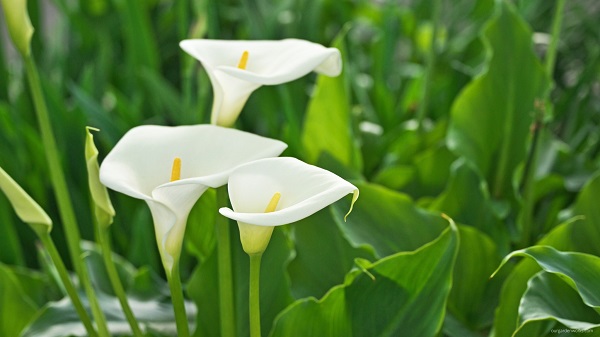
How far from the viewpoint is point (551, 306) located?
1.34 ft

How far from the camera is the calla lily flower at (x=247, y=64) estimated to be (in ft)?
1.17

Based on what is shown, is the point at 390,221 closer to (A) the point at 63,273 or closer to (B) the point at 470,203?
(B) the point at 470,203

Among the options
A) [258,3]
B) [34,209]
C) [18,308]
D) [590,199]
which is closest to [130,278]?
[18,308]

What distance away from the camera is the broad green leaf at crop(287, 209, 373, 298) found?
0.49 m

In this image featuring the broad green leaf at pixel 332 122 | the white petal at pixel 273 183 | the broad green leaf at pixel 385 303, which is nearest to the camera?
the white petal at pixel 273 183

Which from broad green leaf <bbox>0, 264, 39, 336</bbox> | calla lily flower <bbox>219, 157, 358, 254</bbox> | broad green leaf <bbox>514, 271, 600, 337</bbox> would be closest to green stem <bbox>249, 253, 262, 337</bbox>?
calla lily flower <bbox>219, 157, 358, 254</bbox>

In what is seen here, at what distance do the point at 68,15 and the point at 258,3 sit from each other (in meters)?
0.24

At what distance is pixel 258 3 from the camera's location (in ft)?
3.03

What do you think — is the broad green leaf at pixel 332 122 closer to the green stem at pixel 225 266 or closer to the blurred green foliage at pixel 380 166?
the blurred green foliage at pixel 380 166

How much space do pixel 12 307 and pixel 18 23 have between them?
0.69 ft

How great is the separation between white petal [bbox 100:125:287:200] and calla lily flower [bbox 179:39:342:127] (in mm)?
21

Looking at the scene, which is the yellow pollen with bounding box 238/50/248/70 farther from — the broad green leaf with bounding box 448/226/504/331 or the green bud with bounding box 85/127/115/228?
the broad green leaf with bounding box 448/226/504/331

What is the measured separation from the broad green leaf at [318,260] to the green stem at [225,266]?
10cm

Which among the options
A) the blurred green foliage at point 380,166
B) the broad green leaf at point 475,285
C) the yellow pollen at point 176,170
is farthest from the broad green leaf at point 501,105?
the yellow pollen at point 176,170
